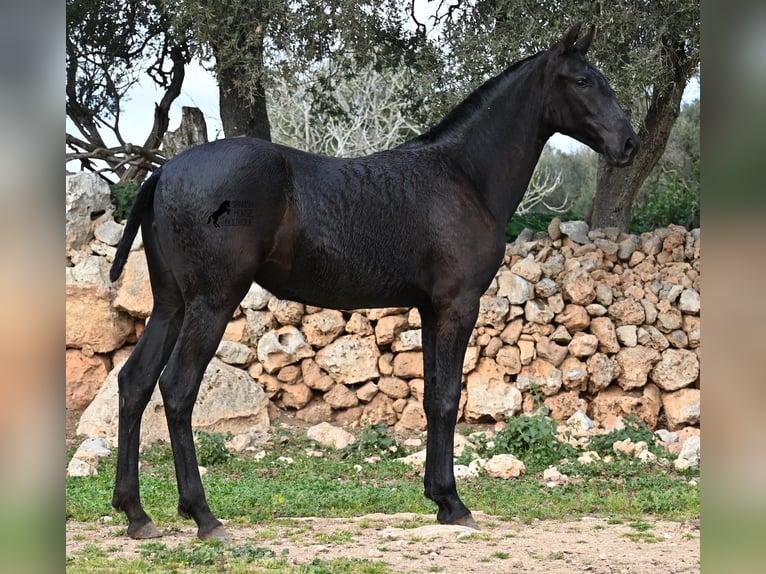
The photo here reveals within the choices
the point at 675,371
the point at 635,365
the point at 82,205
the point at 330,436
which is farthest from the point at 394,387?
the point at 82,205

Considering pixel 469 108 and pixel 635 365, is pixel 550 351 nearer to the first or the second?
pixel 635 365

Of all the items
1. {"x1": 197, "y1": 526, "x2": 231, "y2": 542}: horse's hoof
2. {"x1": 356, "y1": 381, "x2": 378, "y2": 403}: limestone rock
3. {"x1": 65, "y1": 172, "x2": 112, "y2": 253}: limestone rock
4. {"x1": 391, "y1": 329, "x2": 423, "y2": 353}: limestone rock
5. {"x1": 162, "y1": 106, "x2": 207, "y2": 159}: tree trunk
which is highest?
{"x1": 162, "y1": 106, "x2": 207, "y2": 159}: tree trunk

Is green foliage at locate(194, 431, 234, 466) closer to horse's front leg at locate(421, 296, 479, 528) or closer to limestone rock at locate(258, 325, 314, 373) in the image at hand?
limestone rock at locate(258, 325, 314, 373)

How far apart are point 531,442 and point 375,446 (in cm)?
139

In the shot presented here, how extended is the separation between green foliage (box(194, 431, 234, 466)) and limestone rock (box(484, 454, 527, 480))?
2.21 meters

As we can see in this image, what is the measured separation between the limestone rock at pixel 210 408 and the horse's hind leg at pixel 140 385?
10.9 ft

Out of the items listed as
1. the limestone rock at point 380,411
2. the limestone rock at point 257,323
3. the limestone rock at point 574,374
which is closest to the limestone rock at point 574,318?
the limestone rock at point 574,374

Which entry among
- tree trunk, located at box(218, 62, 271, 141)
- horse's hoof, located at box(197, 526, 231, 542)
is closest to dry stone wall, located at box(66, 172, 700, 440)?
tree trunk, located at box(218, 62, 271, 141)

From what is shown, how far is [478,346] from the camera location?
891 cm

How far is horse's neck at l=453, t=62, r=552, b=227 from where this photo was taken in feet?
16.8

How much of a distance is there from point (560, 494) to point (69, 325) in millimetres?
5507
